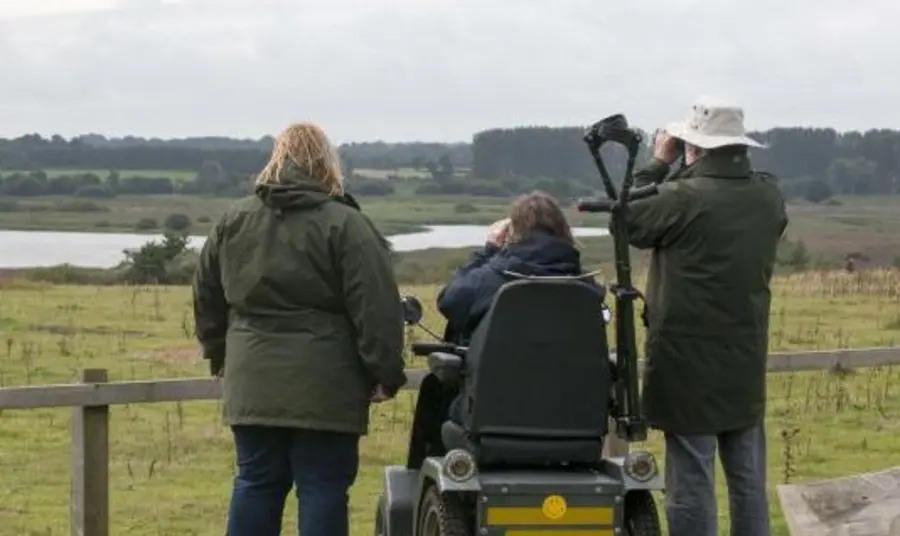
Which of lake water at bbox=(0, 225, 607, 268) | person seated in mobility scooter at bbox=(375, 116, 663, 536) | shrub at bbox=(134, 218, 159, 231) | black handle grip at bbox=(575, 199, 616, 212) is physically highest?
black handle grip at bbox=(575, 199, 616, 212)

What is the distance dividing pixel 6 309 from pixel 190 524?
1566cm

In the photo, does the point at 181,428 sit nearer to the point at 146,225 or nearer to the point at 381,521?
the point at 381,521

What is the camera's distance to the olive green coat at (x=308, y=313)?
5773mm

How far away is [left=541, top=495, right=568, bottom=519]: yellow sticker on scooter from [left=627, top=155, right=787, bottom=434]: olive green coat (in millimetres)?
706

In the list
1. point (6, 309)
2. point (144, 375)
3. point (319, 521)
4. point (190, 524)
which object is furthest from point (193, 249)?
point (319, 521)

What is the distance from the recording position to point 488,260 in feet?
19.8

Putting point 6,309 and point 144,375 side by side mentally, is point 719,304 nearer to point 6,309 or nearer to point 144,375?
point 144,375

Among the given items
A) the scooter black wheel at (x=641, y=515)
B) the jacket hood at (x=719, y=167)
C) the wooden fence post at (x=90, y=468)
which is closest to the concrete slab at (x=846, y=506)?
the scooter black wheel at (x=641, y=515)

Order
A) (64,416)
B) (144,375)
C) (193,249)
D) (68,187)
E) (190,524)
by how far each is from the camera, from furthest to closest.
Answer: (68,187) → (193,249) → (144,375) → (64,416) → (190,524)

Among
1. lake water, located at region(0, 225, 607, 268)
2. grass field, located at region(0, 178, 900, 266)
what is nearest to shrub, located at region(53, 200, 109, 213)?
grass field, located at region(0, 178, 900, 266)

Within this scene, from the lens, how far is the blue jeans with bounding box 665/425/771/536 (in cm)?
625

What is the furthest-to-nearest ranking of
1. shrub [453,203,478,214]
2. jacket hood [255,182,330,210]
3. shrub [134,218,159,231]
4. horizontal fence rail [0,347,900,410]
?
shrub [453,203,478,214] → shrub [134,218,159,231] → horizontal fence rail [0,347,900,410] → jacket hood [255,182,330,210]

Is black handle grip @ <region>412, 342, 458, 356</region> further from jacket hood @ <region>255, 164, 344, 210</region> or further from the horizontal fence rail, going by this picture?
the horizontal fence rail

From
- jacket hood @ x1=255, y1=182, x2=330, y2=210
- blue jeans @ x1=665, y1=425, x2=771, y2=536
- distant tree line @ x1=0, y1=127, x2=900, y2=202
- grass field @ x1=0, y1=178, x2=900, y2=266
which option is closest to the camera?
jacket hood @ x1=255, y1=182, x2=330, y2=210
